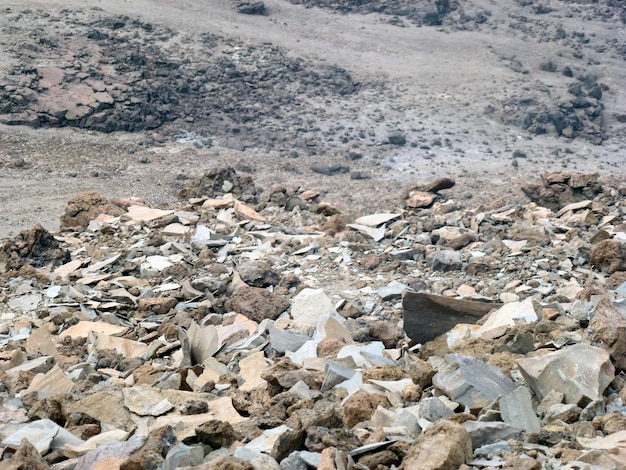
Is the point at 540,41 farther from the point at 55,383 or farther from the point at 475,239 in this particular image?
the point at 55,383

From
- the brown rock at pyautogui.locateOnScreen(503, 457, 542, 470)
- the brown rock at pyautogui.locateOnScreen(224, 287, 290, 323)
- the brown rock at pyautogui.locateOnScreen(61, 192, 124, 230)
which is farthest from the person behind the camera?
the brown rock at pyautogui.locateOnScreen(61, 192, 124, 230)

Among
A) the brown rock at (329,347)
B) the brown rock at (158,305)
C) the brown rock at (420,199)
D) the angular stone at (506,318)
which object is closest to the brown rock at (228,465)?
the brown rock at (329,347)

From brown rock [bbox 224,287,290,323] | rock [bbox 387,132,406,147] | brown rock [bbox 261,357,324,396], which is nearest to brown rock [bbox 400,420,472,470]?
brown rock [bbox 261,357,324,396]

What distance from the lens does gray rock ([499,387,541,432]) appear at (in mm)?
2914

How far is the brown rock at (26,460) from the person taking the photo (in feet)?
9.73

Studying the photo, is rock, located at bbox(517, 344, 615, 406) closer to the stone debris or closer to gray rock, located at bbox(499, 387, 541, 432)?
the stone debris

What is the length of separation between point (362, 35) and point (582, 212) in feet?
54.9

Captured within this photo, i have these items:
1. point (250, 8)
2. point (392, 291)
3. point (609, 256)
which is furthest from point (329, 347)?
point (250, 8)

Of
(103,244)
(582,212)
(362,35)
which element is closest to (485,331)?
(582,212)

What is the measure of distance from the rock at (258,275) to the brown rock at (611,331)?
131 inches

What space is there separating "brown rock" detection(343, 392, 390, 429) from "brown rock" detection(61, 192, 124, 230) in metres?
6.32

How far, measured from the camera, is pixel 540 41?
2433 centimetres

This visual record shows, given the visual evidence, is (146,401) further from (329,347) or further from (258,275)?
(258,275)

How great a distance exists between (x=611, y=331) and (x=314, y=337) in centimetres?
206
